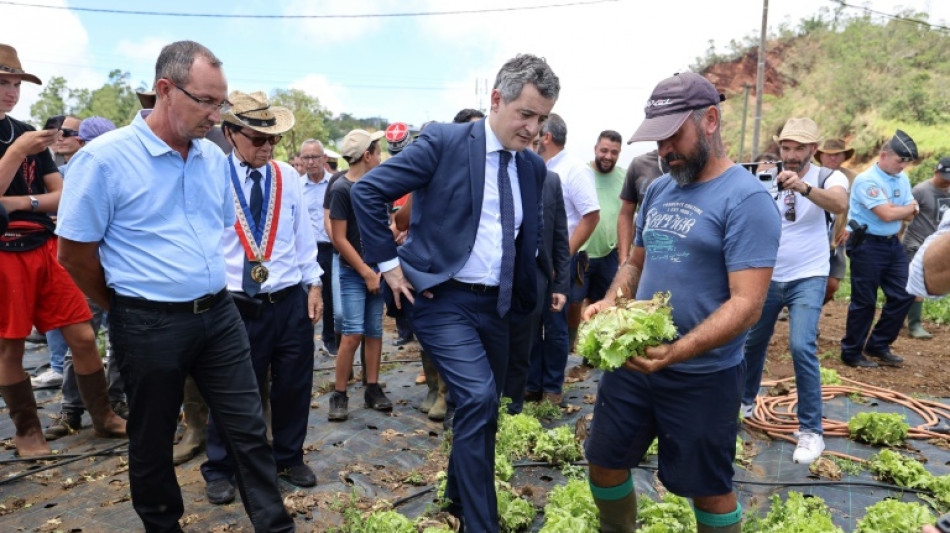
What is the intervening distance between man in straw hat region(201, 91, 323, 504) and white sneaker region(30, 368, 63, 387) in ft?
11.7

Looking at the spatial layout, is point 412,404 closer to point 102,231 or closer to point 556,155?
point 556,155

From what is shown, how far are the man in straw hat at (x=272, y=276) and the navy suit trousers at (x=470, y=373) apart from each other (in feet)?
3.54

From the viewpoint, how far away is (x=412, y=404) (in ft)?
20.4

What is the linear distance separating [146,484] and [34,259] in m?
2.34

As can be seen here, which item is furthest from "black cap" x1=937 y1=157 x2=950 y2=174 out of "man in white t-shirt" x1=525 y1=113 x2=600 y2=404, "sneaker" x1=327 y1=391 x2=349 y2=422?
"sneaker" x1=327 y1=391 x2=349 y2=422

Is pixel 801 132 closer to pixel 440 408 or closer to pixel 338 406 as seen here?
pixel 440 408

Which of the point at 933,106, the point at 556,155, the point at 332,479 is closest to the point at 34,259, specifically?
the point at 332,479

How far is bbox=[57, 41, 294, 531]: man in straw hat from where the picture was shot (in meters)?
3.08

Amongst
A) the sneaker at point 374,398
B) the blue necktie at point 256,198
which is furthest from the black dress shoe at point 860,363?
the blue necktie at point 256,198

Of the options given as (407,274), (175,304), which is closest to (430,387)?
(407,274)

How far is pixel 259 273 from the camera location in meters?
4.04

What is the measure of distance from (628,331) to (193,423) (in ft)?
A: 11.7

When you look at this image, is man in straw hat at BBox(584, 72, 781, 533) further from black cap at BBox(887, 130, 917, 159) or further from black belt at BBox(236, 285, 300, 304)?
black cap at BBox(887, 130, 917, 159)

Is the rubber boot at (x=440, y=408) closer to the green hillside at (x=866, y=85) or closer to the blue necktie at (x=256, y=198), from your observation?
the blue necktie at (x=256, y=198)
